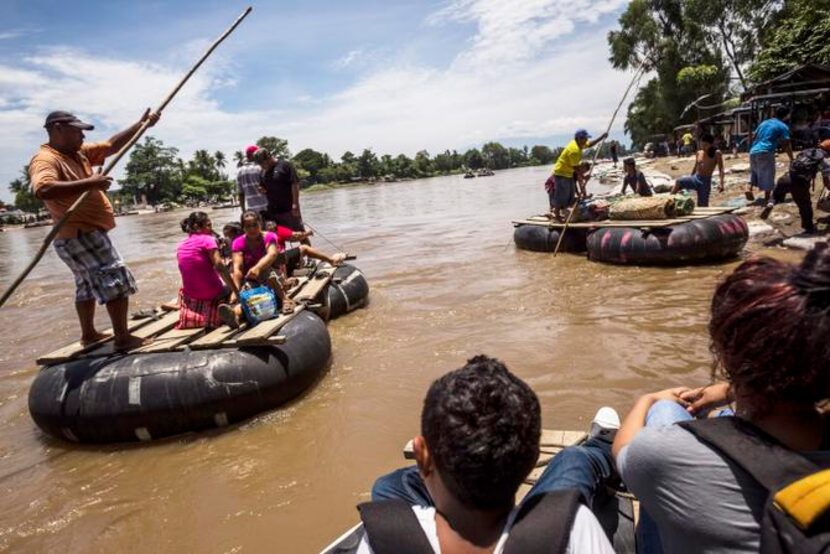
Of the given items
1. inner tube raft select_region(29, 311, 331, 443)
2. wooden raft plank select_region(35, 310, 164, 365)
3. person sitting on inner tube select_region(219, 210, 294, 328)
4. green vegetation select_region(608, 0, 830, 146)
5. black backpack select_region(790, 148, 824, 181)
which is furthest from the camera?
green vegetation select_region(608, 0, 830, 146)

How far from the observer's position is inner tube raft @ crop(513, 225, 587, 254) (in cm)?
1023

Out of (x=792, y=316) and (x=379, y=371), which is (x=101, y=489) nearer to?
(x=379, y=371)

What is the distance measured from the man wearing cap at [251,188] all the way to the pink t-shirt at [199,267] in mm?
2545

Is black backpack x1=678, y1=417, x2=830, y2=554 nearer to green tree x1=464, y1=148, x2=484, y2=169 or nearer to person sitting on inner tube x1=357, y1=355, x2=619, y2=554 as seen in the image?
person sitting on inner tube x1=357, y1=355, x2=619, y2=554

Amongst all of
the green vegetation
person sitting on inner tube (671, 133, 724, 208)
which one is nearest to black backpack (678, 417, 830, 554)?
person sitting on inner tube (671, 133, 724, 208)

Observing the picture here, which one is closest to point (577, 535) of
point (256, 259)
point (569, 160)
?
point (256, 259)

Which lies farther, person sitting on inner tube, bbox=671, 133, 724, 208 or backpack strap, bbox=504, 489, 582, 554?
person sitting on inner tube, bbox=671, 133, 724, 208

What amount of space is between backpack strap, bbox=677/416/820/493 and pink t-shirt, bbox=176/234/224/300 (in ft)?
15.0

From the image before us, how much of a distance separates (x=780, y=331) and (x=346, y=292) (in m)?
6.85

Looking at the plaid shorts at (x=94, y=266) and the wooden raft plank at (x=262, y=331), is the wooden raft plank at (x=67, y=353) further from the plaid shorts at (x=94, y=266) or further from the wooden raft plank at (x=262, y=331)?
the wooden raft plank at (x=262, y=331)

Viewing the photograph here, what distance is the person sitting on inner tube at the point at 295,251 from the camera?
706 centimetres

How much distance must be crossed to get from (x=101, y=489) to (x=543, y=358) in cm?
393

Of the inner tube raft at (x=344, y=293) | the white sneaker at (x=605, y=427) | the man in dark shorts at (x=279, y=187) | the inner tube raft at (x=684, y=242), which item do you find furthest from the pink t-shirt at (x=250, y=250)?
the inner tube raft at (x=684, y=242)

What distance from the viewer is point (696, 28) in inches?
1503
